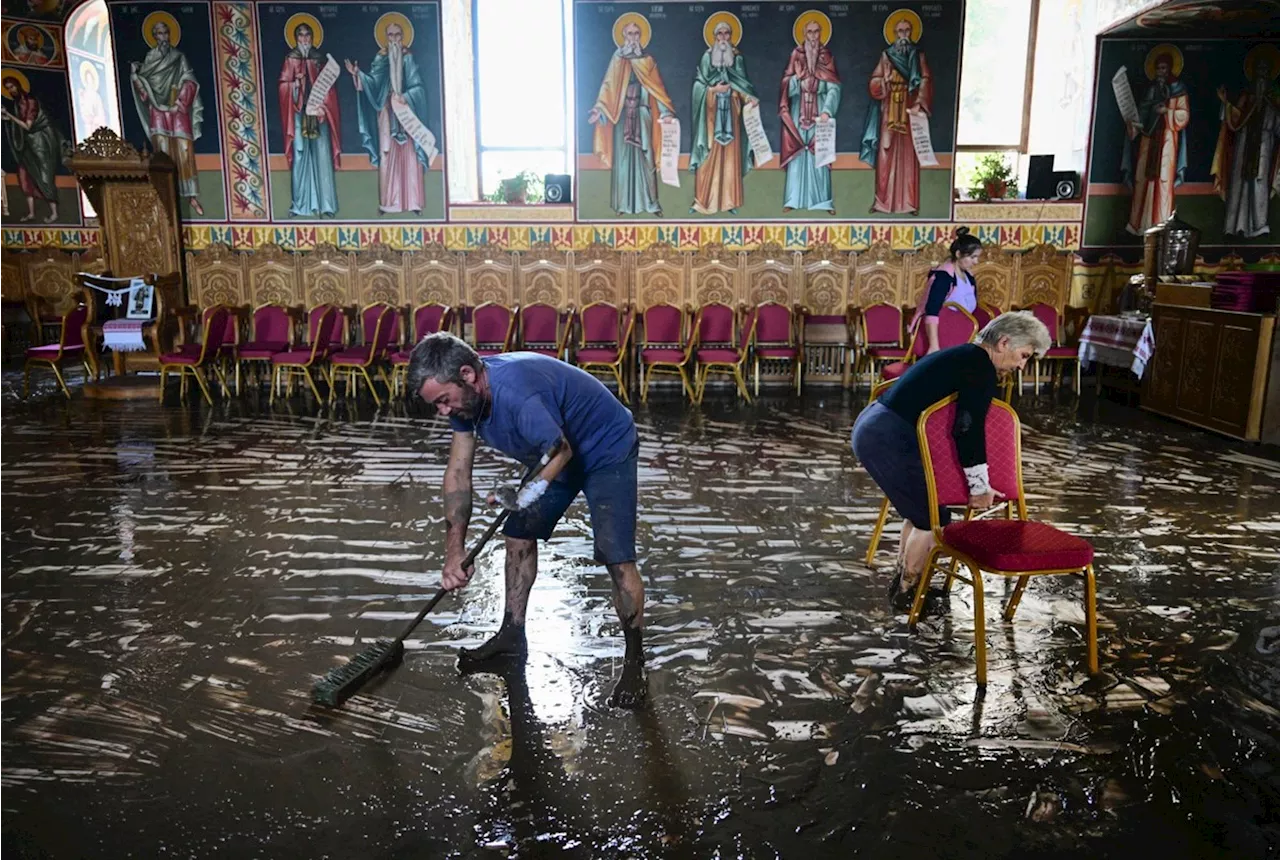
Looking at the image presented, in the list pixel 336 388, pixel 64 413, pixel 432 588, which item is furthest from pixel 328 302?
pixel 432 588

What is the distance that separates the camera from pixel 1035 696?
2975 millimetres

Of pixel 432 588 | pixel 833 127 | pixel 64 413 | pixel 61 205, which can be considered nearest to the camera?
pixel 432 588

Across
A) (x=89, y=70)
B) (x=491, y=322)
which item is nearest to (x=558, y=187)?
(x=491, y=322)

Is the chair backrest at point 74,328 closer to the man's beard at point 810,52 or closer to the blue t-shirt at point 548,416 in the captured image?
the blue t-shirt at point 548,416

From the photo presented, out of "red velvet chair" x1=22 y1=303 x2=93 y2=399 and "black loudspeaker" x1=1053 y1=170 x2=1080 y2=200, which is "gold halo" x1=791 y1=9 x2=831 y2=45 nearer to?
"black loudspeaker" x1=1053 y1=170 x2=1080 y2=200

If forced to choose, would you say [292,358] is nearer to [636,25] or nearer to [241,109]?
[241,109]

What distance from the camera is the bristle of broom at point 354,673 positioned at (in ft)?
9.55

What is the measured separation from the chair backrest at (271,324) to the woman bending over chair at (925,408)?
7069mm

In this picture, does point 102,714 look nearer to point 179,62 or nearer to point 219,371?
point 219,371

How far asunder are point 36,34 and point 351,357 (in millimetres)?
7976

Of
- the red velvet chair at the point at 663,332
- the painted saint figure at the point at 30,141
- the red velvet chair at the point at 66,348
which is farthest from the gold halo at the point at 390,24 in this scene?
the painted saint figure at the point at 30,141

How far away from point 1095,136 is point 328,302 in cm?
838

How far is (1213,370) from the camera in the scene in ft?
23.1

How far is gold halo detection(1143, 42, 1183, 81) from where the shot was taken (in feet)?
30.9
